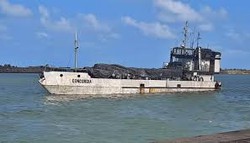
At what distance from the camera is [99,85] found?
64.9 metres

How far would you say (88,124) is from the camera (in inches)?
1203

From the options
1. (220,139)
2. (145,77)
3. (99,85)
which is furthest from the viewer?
(145,77)

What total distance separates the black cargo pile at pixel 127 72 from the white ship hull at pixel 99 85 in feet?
5.46

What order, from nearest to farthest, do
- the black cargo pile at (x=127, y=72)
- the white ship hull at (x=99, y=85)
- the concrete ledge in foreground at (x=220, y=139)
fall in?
the concrete ledge in foreground at (x=220, y=139), the white ship hull at (x=99, y=85), the black cargo pile at (x=127, y=72)

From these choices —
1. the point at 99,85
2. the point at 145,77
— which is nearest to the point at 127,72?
the point at 145,77

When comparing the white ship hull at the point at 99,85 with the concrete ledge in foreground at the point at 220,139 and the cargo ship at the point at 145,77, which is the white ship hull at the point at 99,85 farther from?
the concrete ledge in foreground at the point at 220,139

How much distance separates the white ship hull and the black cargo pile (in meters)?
1.66

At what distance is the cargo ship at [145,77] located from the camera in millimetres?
61844

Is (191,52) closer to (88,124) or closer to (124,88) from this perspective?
(124,88)

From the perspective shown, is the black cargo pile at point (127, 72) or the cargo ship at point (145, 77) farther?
the black cargo pile at point (127, 72)

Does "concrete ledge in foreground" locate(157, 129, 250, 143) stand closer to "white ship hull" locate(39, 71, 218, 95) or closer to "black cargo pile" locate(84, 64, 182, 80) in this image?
"white ship hull" locate(39, 71, 218, 95)

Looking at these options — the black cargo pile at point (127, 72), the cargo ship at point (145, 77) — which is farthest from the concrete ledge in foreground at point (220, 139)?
the black cargo pile at point (127, 72)

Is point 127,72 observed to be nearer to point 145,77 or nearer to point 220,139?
point 145,77

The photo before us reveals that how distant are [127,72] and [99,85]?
9.79m
